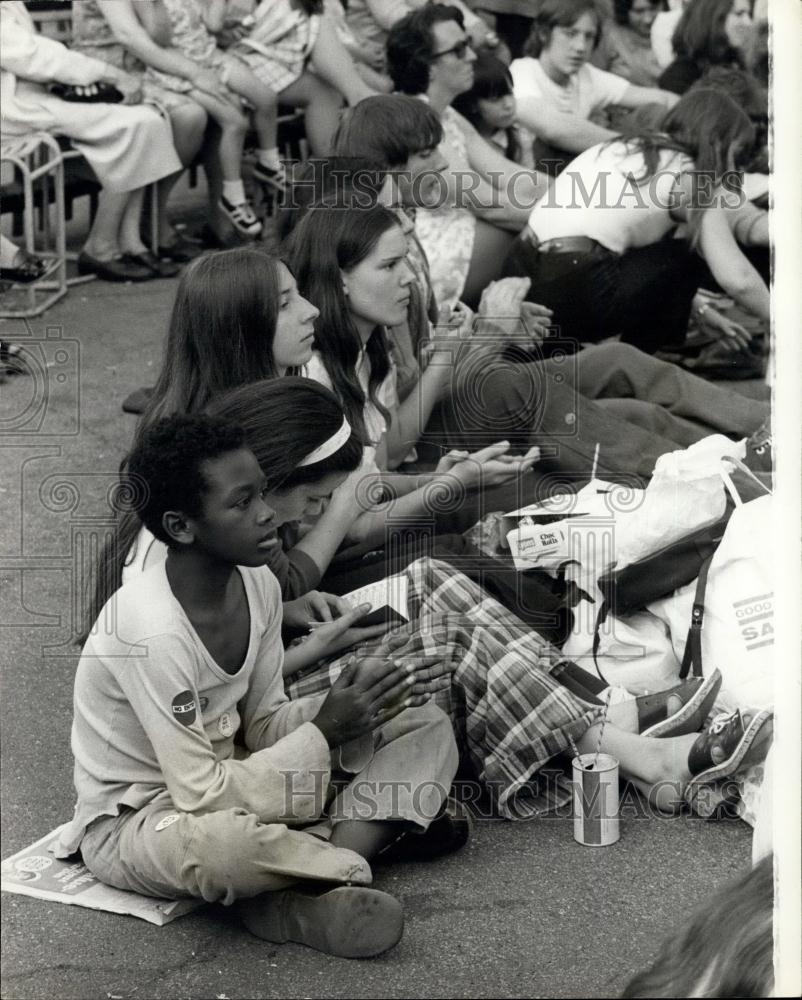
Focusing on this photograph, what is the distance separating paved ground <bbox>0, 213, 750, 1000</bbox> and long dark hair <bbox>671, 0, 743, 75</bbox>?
3660mm

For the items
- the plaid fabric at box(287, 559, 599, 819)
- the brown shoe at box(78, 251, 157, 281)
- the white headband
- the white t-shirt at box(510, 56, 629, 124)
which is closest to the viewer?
the white headband

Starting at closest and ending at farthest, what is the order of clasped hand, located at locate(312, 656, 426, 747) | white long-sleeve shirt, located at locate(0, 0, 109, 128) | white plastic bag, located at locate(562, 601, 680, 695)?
1. clasped hand, located at locate(312, 656, 426, 747)
2. white plastic bag, located at locate(562, 601, 680, 695)
3. white long-sleeve shirt, located at locate(0, 0, 109, 128)

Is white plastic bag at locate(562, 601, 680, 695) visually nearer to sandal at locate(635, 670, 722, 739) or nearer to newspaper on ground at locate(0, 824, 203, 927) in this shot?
sandal at locate(635, 670, 722, 739)

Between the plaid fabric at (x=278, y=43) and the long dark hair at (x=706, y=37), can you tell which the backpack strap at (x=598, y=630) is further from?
the long dark hair at (x=706, y=37)

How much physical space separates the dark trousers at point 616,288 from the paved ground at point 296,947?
1.69 meters

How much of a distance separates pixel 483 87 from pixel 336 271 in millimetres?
1951

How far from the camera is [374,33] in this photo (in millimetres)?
5598

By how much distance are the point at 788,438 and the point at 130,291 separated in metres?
3.04

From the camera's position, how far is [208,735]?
8.30 ft

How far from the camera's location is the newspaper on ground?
246cm

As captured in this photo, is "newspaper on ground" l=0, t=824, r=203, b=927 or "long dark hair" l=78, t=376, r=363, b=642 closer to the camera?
"newspaper on ground" l=0, t=824, r=203, b=927

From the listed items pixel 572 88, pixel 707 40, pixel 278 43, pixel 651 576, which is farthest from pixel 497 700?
pixel 707 40

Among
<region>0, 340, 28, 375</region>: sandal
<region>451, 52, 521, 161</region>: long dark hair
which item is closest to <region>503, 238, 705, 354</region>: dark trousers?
<region>451, 52, 521, 161</region>: long dark hair

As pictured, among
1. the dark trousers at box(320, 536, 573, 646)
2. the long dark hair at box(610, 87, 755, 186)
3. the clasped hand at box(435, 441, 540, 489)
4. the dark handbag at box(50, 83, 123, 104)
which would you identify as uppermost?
the dark handbag at box(50, 83, 123, 104)
